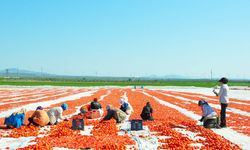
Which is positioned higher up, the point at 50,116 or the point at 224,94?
the point at 224,94

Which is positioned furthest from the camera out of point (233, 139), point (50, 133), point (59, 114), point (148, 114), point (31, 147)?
point (148, 114)

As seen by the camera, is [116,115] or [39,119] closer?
[39,119]

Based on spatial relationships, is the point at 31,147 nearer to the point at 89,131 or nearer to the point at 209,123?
the point at 89,131

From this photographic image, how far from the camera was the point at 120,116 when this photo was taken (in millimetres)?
16516

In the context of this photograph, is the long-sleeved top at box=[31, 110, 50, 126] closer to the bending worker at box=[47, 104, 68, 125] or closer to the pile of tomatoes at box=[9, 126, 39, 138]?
the bending worker at box=[47, 104, 68, 125]

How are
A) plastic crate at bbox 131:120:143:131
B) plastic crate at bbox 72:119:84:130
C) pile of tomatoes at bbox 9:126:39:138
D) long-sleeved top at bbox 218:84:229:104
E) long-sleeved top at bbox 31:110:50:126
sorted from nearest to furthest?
pile of tomatoes at bbox 9:126:39:138
plastic crate at bbox 131:120:143:131
plastic crate at bbox 72:119:84:130
long-sleeved top at bbox 218:84:229:104
long-sleeved top at bbox 31:110:50:126

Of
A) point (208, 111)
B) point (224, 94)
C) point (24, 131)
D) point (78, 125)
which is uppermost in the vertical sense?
point (224, 94)

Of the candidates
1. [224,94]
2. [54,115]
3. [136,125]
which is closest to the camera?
[136,125]

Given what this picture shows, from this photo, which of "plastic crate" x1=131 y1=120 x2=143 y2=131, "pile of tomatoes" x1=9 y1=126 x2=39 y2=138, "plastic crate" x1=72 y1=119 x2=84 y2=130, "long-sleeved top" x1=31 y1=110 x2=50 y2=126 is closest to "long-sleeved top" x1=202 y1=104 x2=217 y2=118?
"plastic crate" x1=131 y1=120 x2=143 y2=131

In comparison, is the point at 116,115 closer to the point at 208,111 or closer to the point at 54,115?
the point at 54,115

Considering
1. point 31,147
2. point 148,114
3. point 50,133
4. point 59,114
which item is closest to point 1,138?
point 50,133

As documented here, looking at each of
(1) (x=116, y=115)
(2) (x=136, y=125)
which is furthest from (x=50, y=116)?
(2) (x=136, y=125)

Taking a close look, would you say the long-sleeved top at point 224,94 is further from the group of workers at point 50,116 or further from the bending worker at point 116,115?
the bending worker at point 116,115

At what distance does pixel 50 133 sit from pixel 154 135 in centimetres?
408
